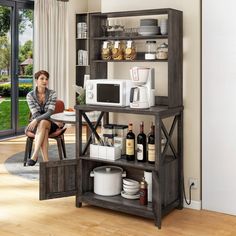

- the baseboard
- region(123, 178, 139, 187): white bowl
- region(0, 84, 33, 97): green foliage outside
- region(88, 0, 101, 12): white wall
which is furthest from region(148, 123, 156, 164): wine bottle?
region(88, 0, 101, 12): white wall

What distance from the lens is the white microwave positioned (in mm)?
3520

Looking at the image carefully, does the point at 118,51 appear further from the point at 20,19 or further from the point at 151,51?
the point at 20,19

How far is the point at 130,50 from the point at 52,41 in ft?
15.0

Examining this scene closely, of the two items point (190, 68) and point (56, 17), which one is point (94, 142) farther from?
point (56, 17)

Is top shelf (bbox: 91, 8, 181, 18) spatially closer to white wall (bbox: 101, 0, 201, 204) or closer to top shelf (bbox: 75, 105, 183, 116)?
white wall (bbox: 101, 0, 201, 204)

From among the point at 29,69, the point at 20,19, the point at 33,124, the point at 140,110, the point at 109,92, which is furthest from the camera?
the point at 29,69

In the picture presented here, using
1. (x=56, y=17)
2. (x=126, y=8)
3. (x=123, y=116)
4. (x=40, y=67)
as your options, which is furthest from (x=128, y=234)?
(x=56, y=17)

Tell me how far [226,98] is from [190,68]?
1.31 ft

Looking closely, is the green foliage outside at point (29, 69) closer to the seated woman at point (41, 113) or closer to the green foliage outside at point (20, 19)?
the green foliage outside at point (20, 19)

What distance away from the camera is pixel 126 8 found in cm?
393

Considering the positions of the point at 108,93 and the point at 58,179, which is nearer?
the point at 108,93

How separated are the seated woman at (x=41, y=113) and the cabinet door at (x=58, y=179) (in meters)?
1.48

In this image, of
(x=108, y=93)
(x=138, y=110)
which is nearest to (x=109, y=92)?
(x=108, y=93)

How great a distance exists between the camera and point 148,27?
3590 millimetres
